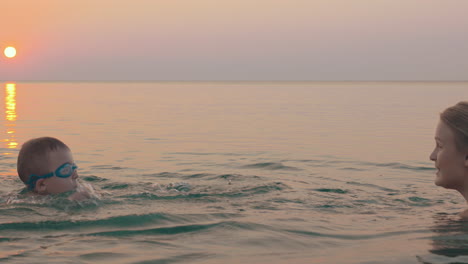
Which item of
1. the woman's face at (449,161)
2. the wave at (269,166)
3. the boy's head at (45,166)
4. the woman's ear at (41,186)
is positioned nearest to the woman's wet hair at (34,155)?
the boy's head at (45,166)

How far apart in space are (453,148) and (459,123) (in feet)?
0.76

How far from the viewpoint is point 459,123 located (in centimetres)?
509

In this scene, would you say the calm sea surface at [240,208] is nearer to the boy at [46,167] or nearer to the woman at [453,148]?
the boy at [46,167]

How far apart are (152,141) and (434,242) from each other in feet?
36.2

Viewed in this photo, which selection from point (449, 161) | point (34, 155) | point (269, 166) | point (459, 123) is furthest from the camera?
point (269, 166)

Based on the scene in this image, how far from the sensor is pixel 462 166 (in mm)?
5148

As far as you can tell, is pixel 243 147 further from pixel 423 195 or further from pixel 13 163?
pixel 423 195

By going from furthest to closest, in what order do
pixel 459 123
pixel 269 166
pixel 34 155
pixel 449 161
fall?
1. pixel 269 166
2. pixel 34 155
3. pixel 449 161
4. pixel 459 123

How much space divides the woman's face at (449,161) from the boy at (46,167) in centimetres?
379

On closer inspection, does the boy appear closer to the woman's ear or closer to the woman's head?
the woman's ear

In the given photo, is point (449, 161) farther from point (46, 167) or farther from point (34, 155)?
point (34, 155)

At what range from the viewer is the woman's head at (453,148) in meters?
5.11

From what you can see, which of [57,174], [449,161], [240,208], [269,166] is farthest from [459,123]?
[269,166]

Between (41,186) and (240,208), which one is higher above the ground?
(41,186)
